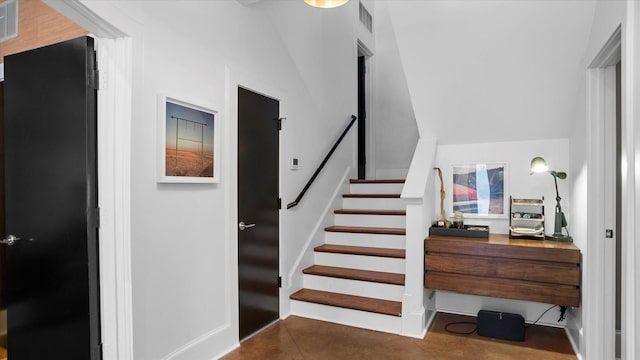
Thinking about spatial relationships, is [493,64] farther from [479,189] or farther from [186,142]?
[186,142]

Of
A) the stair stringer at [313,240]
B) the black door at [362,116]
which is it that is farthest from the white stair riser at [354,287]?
the black door at [362,116]

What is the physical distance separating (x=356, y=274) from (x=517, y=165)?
71.4 inches

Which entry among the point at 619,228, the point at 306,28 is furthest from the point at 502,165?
the point at 306,28

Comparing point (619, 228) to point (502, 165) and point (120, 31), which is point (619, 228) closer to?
point (502, 165)


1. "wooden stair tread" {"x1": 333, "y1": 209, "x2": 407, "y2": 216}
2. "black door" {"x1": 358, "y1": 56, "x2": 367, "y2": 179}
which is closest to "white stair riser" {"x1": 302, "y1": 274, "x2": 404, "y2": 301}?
"wooden stair tread" {"x1": 333, "y1": 209, "x2": 407, "y2": 216}

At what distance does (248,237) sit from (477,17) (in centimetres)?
247

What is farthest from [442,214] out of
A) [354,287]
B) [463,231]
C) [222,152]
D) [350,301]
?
[222,152]

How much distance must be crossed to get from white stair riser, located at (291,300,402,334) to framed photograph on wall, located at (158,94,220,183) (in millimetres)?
1573

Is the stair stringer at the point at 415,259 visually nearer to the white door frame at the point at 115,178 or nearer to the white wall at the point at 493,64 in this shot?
the white wall at the point at 493,64

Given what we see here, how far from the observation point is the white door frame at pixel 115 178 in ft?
6.86

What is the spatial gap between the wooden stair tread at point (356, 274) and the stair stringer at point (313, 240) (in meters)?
0.10

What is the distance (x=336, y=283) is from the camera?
365cm

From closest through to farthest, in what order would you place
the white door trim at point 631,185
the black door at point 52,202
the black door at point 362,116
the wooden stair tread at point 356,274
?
the white door trim at point 631,185 → the black door at point 52,202 → the wooden stair tread at point 356,274 → the black door at point 362,116

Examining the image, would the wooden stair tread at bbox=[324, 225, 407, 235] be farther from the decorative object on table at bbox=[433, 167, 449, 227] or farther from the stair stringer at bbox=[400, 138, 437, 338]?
the stair stringer at bbox=[400, 138, 437, 338]
